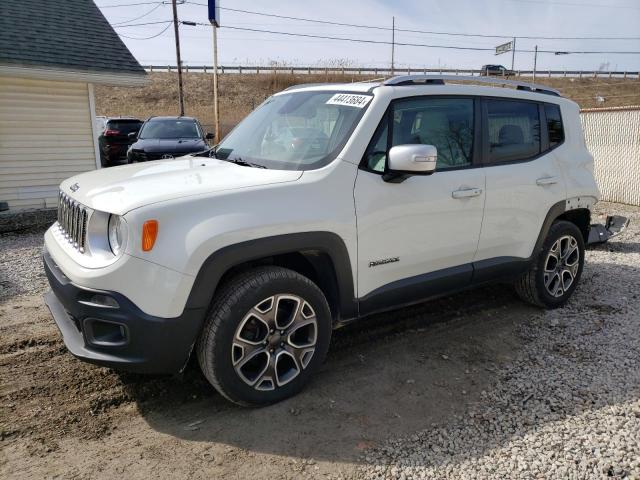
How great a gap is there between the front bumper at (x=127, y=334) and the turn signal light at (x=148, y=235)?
11.2 inches

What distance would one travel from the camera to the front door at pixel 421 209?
128 inches

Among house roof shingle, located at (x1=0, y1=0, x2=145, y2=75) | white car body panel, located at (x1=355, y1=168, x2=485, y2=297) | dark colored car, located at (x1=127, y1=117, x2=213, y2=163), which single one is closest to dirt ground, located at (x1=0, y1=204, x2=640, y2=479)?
white car body panel, located at (x1=355, y1=168, x2=485, y2=297)

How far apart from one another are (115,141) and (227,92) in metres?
32.3

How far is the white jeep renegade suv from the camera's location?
262 centimetres

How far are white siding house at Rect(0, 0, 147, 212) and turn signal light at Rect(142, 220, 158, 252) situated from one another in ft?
28.2

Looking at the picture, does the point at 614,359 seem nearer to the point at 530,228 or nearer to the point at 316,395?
the point at 530,228

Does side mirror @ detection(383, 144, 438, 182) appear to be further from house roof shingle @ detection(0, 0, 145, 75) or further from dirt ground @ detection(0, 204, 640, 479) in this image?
house roof shingle @ detection(0, 0, 145, 75)

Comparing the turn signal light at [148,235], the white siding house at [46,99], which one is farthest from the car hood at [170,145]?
the turn signal light at [148,235]

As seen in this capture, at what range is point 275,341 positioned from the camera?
3006 millimetres

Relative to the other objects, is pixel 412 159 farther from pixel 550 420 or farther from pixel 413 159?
pixel 550 420

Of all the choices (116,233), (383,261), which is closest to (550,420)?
(383,261)

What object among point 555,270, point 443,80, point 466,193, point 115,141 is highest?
point 443,80

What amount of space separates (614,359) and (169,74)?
5324 centimetres

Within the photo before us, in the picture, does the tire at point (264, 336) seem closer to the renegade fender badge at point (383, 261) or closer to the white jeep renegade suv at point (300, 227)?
the white jeep renegade suv at point (300, 227)
